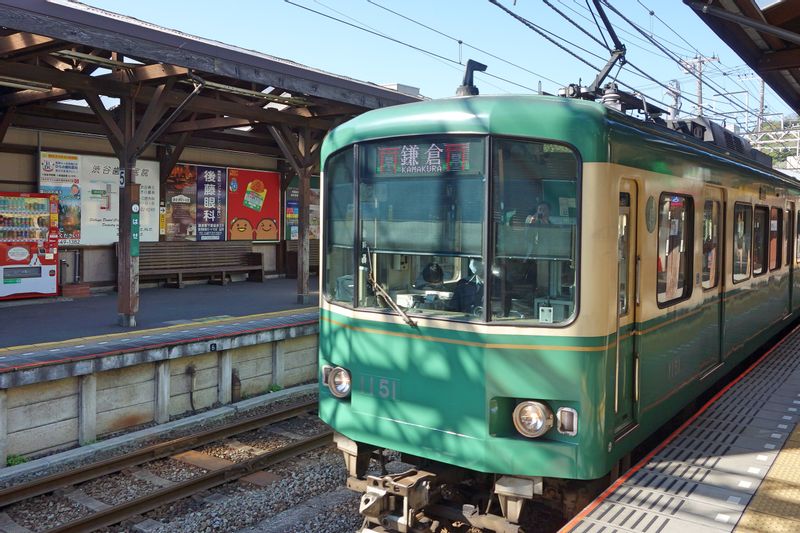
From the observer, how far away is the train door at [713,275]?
18.6ft

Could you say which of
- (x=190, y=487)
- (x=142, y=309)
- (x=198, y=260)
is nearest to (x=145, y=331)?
(x=142, y=309)

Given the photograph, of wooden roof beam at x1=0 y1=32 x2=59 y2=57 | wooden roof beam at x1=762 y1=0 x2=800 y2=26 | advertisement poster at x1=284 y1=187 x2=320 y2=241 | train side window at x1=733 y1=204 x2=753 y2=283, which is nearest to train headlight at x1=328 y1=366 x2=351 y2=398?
train side window at x1=733 y1=204 x2=753 y2=283

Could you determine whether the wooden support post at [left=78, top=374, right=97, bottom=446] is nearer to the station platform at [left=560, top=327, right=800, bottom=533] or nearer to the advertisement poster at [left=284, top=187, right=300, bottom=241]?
the station platform at [left=560, top=327, right=800, bottom=533]

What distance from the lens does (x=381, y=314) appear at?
14.1ft

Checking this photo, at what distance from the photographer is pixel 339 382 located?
4.57 meters

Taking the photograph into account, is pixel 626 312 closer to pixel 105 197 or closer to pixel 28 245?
pixel 28 245

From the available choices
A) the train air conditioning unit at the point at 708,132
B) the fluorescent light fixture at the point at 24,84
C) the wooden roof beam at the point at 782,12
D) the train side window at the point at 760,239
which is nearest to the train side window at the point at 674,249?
the train air conditioning unit at the point at 708,132

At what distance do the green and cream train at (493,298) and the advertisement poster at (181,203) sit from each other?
984 centimetres

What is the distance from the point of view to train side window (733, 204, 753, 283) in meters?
6.59

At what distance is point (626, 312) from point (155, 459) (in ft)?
15.3

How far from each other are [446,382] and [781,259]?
6866 millimetres

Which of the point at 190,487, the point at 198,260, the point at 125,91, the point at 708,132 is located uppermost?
the point at 125,91

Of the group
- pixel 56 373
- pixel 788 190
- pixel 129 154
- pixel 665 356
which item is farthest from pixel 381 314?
pixel 788 190

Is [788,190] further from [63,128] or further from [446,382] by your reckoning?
[63,128]
